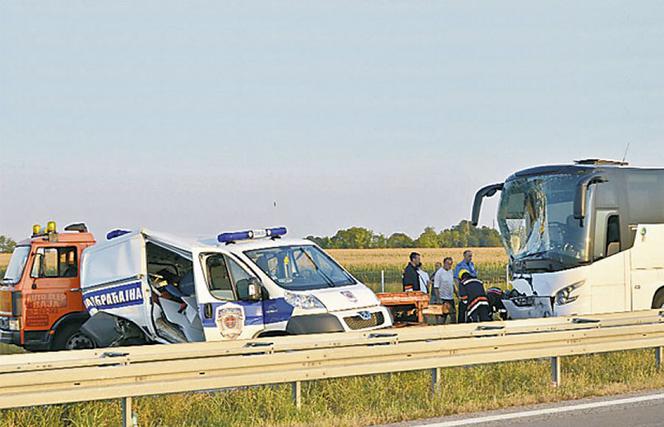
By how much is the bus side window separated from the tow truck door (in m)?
7.33

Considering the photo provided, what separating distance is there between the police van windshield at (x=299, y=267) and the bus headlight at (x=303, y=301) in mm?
192

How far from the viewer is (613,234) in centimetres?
1716

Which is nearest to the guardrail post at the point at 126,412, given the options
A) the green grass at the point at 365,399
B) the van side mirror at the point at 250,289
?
the green grass at the point at 365,399

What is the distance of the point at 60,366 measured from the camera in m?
8.69

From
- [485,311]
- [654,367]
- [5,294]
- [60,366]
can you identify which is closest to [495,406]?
[654,367]

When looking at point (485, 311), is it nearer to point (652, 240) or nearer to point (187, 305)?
point (652, 240)

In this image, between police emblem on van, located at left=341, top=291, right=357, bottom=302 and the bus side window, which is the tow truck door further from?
the bus side window

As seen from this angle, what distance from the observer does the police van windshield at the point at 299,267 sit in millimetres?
12938

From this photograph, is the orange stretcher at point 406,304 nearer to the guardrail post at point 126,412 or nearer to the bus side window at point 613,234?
the bus side window at point 613,234

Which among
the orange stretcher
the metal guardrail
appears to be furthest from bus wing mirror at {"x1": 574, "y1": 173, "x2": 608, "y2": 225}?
the metal guardrail

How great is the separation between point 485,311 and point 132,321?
5811 millimetres

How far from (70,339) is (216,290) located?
307 centimetres

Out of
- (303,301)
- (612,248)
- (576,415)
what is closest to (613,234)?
(612,248)

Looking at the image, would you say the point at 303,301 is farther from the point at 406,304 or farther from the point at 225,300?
the point at 406,304
